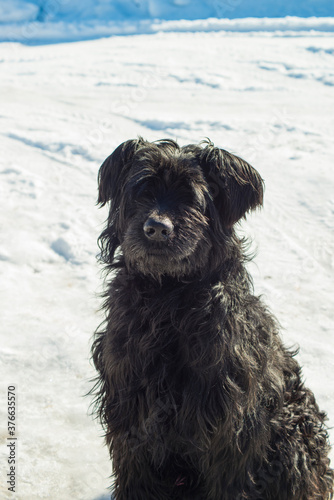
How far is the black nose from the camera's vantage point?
236 cm

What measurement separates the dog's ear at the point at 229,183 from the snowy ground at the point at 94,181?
5.44 ft

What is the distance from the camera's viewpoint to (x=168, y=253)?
2400 mm

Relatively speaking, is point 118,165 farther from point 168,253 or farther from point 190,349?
point 190,349

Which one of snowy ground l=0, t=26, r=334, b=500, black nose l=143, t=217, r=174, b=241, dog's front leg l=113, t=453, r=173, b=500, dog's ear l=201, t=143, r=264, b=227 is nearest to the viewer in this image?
black nose l=143, t=217, r=174, b=241

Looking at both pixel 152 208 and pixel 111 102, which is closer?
pixel 152 208

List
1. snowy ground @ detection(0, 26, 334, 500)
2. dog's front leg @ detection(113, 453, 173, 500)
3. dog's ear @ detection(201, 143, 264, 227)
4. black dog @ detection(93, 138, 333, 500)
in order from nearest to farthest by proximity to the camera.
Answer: black dog @ detection(93, 138, 333, 500)
dog's ear @ detection(201, 143, 264, 227)
dog's front leg @ detection(113, 453, 173, 500)
snowy ground @ detection(0, 26, 334, 500)

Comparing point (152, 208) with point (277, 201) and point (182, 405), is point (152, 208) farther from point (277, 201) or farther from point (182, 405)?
point (277, 201)

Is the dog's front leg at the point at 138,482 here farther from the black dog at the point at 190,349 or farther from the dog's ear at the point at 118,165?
the dog's ear at the point at 118,165

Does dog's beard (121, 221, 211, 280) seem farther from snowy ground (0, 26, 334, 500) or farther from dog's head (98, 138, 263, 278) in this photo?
snowy ground (0, 26, 334, 500)

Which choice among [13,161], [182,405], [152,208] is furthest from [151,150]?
[13,161]

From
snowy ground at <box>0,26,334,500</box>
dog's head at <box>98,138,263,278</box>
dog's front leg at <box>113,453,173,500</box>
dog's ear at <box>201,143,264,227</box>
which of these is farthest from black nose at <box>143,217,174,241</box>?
snowy ground at <box>0,26,334,500</box>

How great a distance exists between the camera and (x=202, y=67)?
9.89 meters

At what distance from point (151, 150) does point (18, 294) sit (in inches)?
90.8

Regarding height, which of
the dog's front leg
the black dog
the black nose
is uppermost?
the black nose
